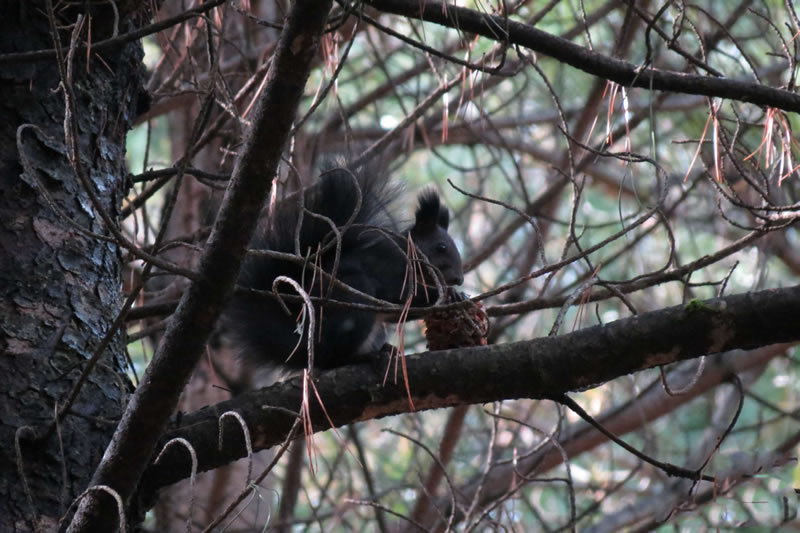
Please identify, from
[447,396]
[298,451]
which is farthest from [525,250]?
[447,396]

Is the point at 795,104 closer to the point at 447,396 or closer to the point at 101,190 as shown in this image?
the point at 447,396

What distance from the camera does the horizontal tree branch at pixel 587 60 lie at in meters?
1.66

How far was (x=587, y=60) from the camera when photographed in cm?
173

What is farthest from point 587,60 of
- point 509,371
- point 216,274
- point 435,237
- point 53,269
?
point 435,237

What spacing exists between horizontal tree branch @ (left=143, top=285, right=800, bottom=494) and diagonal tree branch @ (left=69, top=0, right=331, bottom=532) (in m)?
0.19

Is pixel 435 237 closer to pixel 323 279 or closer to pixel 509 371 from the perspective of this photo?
pixel 323 279

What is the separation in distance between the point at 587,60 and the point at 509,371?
A: 59 centimetres

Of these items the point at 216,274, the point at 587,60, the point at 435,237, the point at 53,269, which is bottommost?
the point at 216,274

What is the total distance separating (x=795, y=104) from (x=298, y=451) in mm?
2109

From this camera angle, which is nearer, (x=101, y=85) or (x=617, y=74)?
(x=617, y=74)

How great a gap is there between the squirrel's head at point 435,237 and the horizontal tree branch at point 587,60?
1.23 metres

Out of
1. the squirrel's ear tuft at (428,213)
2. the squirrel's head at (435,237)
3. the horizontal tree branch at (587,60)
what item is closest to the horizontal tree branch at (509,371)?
the horizontal tree branch at (587,60)

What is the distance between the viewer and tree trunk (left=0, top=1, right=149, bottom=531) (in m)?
1.61

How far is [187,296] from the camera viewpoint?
1402 mm
